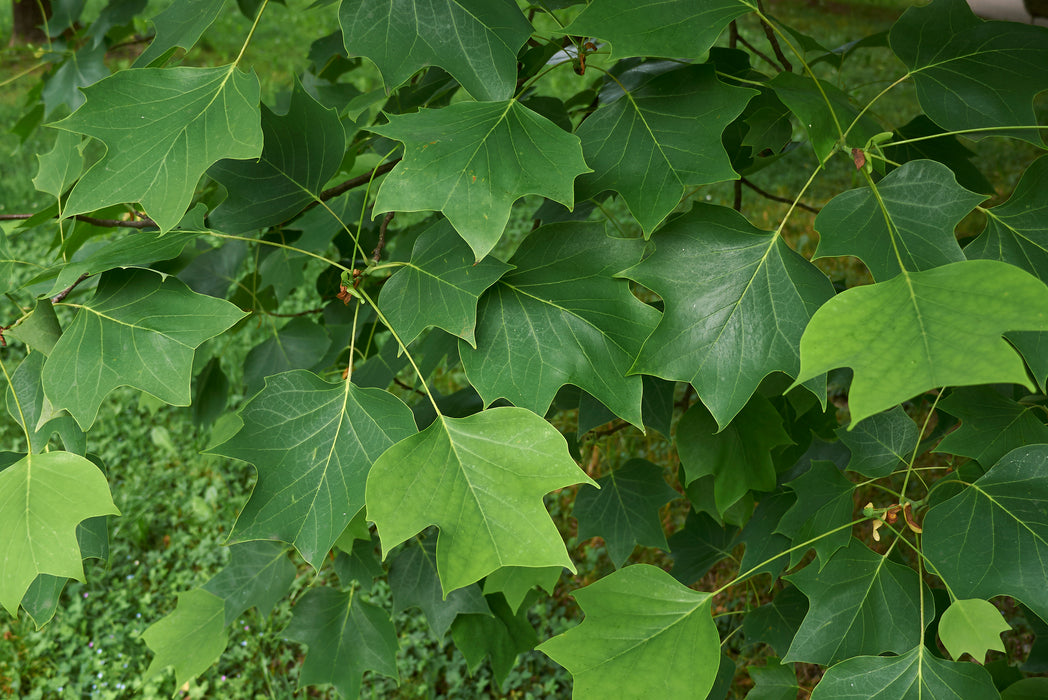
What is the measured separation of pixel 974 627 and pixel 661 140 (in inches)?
28.2

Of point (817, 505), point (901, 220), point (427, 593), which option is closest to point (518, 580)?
point (427, 593)

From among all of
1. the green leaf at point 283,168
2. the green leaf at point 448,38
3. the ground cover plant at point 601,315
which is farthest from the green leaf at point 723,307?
the green leaf at point 283,168

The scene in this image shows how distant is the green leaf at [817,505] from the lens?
3.89ft

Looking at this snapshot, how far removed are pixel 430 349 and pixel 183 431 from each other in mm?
3024

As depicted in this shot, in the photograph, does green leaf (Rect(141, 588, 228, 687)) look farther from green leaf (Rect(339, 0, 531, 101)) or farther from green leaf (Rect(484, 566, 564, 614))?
green leaf (Rect(339, 0, 531, 101))

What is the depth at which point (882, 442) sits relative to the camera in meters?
1.24

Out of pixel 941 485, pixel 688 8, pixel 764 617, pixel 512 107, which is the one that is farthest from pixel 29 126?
pixel 941 485

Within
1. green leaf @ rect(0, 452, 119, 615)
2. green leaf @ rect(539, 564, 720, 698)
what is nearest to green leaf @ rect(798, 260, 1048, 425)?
green leaf @ rect(539, 564, 720, 698)

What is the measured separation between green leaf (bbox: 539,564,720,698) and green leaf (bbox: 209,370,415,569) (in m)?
0.32

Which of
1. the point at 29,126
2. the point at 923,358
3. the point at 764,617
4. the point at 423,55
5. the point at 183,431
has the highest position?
the point at 423,55

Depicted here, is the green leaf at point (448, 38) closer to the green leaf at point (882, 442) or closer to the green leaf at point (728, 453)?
the green leaf at point (728, 453)

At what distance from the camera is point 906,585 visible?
1.10m

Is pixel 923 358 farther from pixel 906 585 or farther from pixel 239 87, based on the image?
pixel 239 87

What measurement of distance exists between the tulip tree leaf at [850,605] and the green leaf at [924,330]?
0.48 metres
